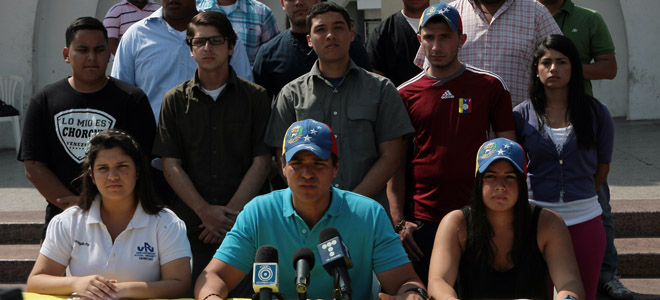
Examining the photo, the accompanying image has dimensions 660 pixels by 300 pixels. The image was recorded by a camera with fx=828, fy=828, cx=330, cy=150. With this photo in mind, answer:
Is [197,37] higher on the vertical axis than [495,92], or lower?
higher

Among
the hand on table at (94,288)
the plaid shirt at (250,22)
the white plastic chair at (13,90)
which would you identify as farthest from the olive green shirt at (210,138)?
the white plastic chair at (13,90)

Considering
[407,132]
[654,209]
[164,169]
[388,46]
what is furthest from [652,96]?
[164,169]

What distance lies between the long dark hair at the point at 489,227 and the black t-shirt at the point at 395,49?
1.83 metres

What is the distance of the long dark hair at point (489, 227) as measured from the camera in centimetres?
409

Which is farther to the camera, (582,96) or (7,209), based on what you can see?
(7,209)

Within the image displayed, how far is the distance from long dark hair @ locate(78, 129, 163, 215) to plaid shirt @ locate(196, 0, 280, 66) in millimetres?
2126

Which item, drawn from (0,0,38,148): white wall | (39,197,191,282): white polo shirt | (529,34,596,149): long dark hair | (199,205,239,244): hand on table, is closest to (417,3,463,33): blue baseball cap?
(529,34,596,149): long dark hair

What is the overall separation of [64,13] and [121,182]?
335 inches

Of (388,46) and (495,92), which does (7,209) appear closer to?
(388,46)

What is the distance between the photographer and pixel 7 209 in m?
7.82

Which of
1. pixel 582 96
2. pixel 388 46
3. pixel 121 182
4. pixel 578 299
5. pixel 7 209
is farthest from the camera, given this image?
pixel 7 209

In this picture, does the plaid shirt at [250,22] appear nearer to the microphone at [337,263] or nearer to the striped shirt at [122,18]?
the striped shirt at [122,18]

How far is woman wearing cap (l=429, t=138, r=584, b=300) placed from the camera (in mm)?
4035

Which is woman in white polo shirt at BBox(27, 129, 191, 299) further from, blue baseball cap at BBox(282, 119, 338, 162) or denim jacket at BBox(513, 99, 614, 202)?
denim jacket at BBox(513, 99, 614, 202)
